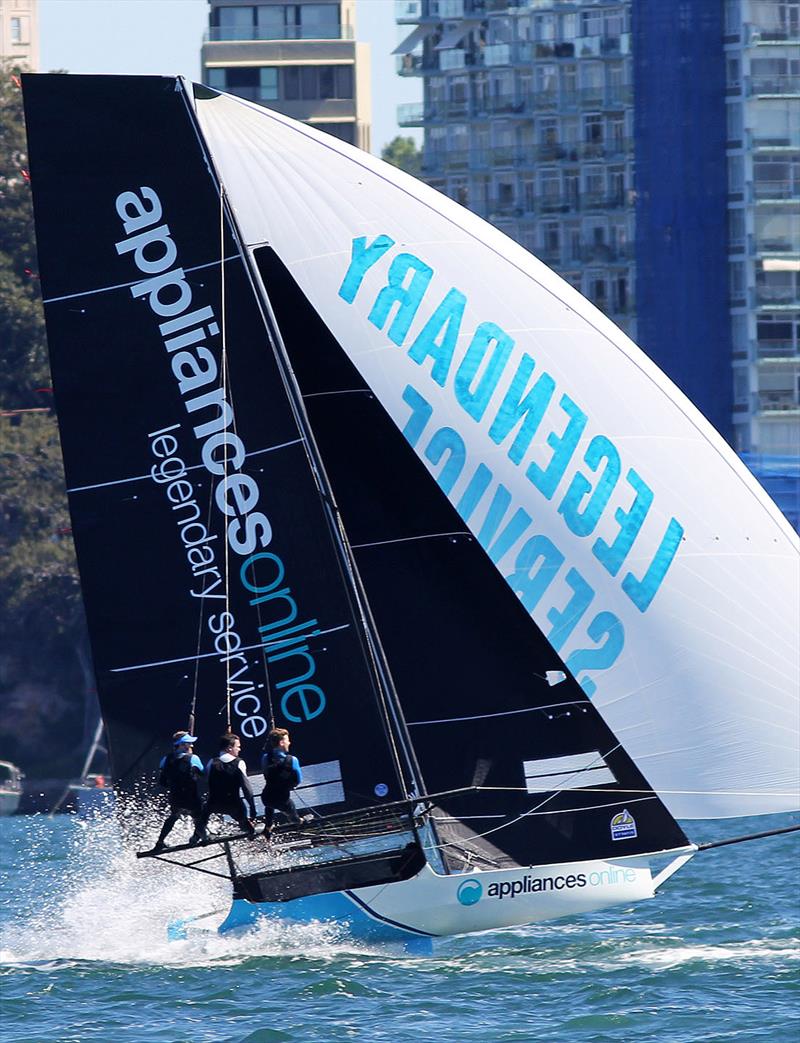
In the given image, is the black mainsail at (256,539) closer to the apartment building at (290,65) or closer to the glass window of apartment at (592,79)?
the glass window of apartment at (592,79)

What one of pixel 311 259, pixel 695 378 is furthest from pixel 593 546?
pixel 695 378

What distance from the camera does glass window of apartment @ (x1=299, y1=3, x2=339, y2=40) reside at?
215 feet

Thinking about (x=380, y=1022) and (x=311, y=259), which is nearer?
(x=380, y=1022)

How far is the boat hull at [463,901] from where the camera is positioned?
45.4ft

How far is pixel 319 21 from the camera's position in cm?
6562

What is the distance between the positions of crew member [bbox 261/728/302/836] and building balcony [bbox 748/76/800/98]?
125 ft

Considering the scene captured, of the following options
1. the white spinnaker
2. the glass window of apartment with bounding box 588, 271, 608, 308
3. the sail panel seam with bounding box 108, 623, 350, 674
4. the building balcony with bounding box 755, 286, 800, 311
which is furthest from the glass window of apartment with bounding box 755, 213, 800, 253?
the sail panel seam with bounding box 108, 623, 350, 674

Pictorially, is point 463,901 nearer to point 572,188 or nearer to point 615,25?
point 572,188

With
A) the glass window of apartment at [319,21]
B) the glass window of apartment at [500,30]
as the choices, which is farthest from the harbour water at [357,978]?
the glass window of apartment at [319,21]

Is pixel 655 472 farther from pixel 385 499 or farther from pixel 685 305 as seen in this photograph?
pixel 685 305

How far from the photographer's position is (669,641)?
13703mm

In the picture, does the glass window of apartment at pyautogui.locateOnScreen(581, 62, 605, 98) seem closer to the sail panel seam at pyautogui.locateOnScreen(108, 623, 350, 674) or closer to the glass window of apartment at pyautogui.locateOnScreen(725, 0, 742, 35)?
the glass window of apartment at pyautogui.locateOnScreen(725, 0, 742, 35)

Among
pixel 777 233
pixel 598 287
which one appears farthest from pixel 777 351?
pixel 598 287

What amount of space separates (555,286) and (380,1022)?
15.5ft
